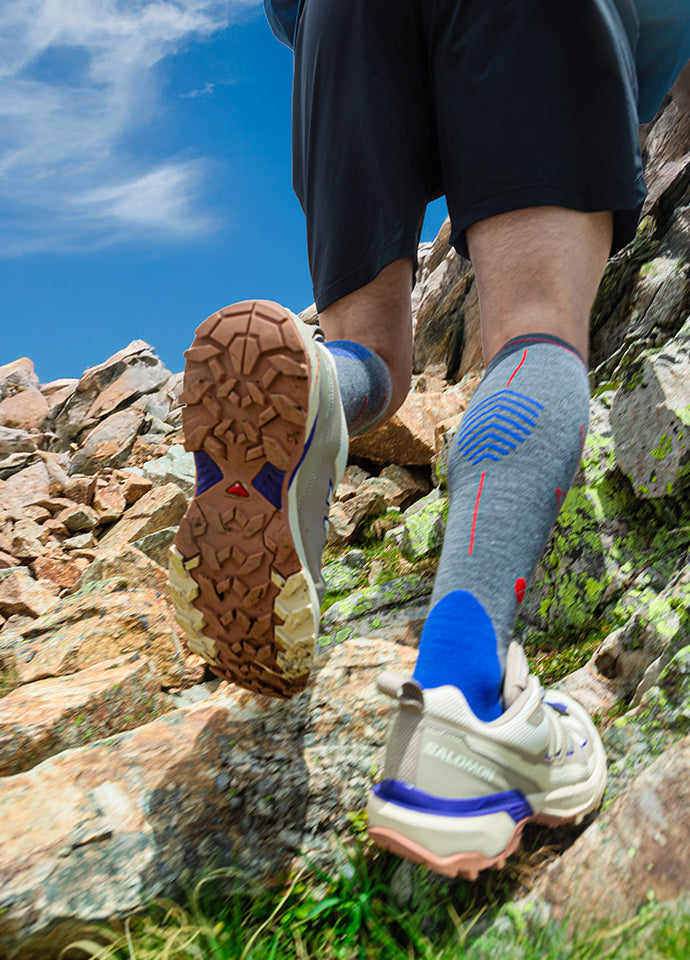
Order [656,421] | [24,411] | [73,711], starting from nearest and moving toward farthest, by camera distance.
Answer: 1. [73,711]
2. [656,421]
3. [24,411]

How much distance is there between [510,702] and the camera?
1451 millimetres

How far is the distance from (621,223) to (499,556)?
42.8 inches

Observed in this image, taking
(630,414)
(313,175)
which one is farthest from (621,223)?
(630,414)

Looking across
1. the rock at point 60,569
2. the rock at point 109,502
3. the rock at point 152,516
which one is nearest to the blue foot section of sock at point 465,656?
the rock at point 152,516

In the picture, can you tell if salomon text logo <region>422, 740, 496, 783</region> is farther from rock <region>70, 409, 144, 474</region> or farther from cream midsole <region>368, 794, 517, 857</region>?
rock <region>70, 409, 144, 474</region>

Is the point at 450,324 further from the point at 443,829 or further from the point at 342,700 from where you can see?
the point at 443,829

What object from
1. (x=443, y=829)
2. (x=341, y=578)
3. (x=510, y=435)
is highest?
(x=510, y=435)

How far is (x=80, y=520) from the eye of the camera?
11.1 meters

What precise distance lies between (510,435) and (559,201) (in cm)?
66

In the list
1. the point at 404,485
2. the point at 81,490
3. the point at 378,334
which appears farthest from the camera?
the point at 81,490

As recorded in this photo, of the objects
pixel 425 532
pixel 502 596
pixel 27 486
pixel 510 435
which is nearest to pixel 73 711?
pixel 502 596

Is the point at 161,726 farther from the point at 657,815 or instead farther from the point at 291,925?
the point at 657,815

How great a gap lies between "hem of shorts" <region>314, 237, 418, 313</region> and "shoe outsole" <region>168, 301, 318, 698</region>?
65cm

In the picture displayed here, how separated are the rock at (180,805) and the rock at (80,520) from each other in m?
9.63
